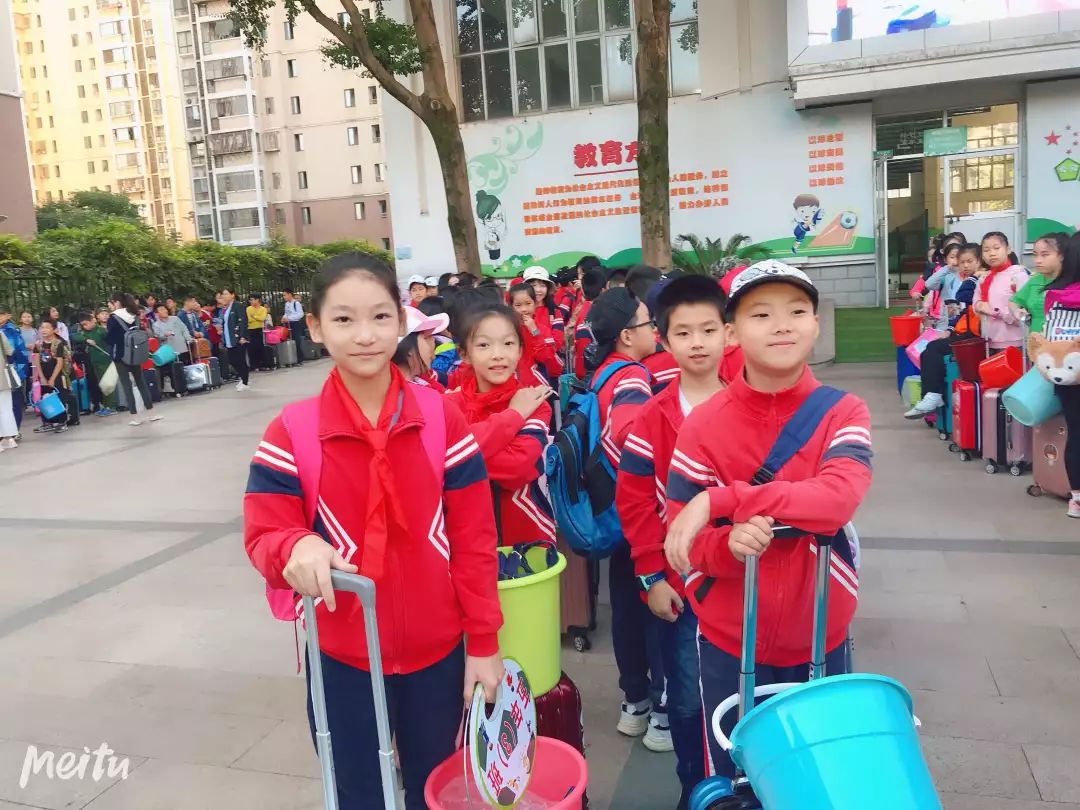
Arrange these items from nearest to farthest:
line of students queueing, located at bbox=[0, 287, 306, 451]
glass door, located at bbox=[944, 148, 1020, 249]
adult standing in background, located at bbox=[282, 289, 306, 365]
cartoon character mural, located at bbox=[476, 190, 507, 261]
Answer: line of students queueing, located at bbox=[0, 287, 306, 451] < glass door, located at bbox=[944, 148, 1020, 249] < cartoon character mural, located at bbox=[476, 190, 507, 261] < adult standing in background, located at bbox=[282, 289, 306, 365]

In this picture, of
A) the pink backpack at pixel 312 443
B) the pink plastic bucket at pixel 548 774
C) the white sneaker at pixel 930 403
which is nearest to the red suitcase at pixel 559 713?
the pink plastic bucket at pixel 548 774

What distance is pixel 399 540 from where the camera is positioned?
1757 millimetres

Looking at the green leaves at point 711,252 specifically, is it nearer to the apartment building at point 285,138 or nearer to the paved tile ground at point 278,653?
the paved tile ground at point 278,653

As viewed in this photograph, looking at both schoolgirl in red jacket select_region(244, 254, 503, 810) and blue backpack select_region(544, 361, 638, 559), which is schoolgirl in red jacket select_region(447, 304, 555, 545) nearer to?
blue backpack select_region(544, 361, 638, 559)

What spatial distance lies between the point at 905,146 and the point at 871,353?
3816 mm

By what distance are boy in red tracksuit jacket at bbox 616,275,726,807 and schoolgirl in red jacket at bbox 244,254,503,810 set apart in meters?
0.60

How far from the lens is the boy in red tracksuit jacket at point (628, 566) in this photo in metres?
2.75

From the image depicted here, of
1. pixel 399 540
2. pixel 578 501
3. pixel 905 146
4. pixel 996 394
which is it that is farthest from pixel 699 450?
pixel 905 146

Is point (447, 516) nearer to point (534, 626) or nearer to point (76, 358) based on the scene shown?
point (534, 626)

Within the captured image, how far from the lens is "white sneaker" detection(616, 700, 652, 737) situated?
291 cm

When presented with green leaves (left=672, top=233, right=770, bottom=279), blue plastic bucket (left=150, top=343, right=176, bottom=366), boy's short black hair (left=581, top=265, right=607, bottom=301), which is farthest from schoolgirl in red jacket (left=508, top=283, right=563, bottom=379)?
blue plastic bucket (left=150, top=343, right=176, bottom=366)

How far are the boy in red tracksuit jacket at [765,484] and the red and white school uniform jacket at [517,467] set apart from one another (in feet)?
2.98

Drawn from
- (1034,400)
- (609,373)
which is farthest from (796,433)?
(1034,400)

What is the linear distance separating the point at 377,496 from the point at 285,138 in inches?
1987
